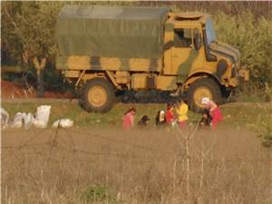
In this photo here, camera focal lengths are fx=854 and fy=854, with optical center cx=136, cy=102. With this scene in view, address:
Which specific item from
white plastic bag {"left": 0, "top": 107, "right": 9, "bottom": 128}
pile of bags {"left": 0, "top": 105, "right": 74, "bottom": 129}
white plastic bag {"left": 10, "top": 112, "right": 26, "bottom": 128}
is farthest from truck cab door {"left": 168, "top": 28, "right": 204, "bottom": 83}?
white plastic bag {"left": 0, "top": 107, "right": 9, "bottom": 128}

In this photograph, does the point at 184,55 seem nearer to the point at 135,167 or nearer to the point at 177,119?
the point at 177,119

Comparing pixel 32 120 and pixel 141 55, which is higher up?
pixel 141 55

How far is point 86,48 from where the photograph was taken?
Answer: 25.0m

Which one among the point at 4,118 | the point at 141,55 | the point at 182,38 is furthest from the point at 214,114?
the point at 4,118

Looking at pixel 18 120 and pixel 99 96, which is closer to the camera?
pixel 18 120

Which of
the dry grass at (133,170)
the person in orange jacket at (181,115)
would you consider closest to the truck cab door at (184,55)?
the person in orange jacket at (181,115)

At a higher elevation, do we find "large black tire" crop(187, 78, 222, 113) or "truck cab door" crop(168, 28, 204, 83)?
"truck cab door" crop(168, 28, 204, 83)

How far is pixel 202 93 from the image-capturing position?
2389 centimetres

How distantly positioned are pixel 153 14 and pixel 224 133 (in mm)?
7016

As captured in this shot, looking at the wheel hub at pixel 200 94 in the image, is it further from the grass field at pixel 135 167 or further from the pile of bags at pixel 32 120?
the pile of bags at pixel 32 120

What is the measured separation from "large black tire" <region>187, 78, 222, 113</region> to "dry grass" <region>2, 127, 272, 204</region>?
571cm

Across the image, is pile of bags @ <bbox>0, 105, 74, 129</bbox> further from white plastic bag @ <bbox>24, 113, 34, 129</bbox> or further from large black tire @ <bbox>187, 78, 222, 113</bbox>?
large black tire @ <bbox>187, 78, 222, 113</bbox>

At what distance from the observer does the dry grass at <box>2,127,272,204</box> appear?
8.80 m

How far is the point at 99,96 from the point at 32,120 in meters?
2.92
